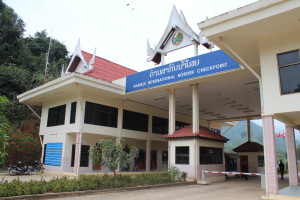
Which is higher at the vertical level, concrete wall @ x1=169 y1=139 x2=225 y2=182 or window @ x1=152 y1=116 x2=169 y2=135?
window @ x1=152 y1=116 x2=169 y2=135

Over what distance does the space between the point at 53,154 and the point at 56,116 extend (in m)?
2.77

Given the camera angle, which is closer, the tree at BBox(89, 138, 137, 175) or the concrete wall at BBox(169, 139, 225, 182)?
the tree at BBox(89, 138, 137, 175)

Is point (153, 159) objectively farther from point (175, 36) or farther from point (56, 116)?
point (175, 36)

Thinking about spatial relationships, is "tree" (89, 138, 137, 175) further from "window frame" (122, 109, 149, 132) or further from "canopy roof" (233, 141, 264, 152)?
"canopy roof" (233, 141, 264, 152)

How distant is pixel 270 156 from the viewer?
786 cm

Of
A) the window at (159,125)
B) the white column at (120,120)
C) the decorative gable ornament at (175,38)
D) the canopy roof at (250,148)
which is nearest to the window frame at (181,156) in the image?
the white column at (120,120)

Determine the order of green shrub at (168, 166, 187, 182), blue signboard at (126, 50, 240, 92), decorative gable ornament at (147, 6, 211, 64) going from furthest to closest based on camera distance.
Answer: decorative gable ornament at (147, 6, 211, 64) < green shrub at (168, 166, 187, 182) < blue signboard at (126, 50, 240, 92)

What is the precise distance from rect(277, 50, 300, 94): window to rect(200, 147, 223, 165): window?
8.09 metres

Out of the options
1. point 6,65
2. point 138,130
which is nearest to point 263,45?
point 138,130

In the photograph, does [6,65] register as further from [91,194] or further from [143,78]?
[91,194]

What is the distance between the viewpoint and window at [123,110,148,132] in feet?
63.6

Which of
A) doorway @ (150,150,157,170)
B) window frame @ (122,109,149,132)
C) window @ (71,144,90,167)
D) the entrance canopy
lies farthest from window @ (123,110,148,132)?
window @ (71,144,90,167)

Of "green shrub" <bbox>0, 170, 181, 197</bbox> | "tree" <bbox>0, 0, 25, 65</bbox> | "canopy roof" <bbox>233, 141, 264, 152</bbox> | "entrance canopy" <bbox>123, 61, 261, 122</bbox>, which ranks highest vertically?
"tree" <bbox>0, 0, 25, 65</bbox>

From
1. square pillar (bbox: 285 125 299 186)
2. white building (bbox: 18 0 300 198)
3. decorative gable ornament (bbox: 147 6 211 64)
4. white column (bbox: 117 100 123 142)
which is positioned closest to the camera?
white building (bbox: 18 0 300 198)
